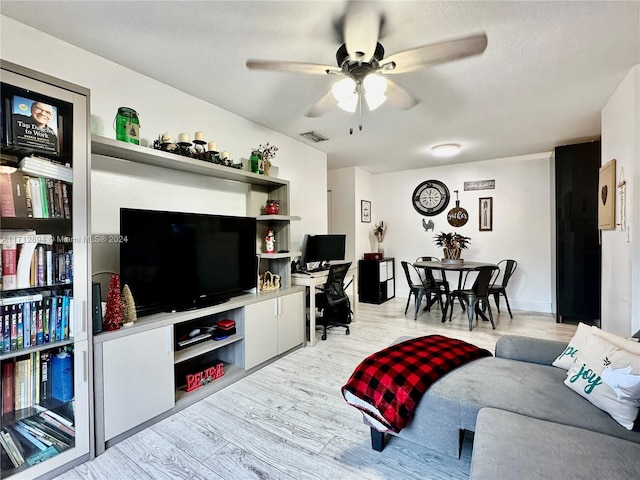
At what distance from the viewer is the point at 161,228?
7.24 feet

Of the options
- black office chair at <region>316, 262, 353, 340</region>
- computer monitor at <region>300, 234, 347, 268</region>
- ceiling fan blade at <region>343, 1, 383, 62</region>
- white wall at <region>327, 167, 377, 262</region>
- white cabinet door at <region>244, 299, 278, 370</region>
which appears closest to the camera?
ceiling fan blade at <region>343, 1, 383, 62</region>

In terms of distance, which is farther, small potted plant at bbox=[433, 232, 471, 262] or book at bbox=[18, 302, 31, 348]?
small potted plant at bbox=[433, 232, 471, 262]

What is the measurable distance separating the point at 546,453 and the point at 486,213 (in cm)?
482

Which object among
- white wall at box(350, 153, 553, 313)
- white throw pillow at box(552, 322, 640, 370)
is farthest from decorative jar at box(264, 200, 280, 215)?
white wall at box(350, 153, 553, 313)

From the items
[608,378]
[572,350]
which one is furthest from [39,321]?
[572,350]

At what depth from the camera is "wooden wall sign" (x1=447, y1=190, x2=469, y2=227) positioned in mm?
5441

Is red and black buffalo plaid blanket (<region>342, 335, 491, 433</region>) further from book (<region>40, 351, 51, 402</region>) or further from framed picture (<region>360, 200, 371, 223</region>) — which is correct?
framed picture (<region>360, 200, 371, 223</region>)

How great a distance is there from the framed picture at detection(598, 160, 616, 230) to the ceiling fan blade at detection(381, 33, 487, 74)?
223 centimetres

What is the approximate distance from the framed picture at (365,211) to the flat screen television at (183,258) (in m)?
3.21

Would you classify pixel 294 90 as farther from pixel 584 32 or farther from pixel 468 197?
pixel 468 197

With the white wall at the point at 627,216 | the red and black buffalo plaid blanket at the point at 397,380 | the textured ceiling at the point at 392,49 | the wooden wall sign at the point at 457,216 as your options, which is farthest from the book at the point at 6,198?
the wooden wall sign at the point at 457,216

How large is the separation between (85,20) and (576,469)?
10.3 ft

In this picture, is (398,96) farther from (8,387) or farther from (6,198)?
(8,387)

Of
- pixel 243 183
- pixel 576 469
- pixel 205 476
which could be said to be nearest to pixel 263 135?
pixel 243 183
